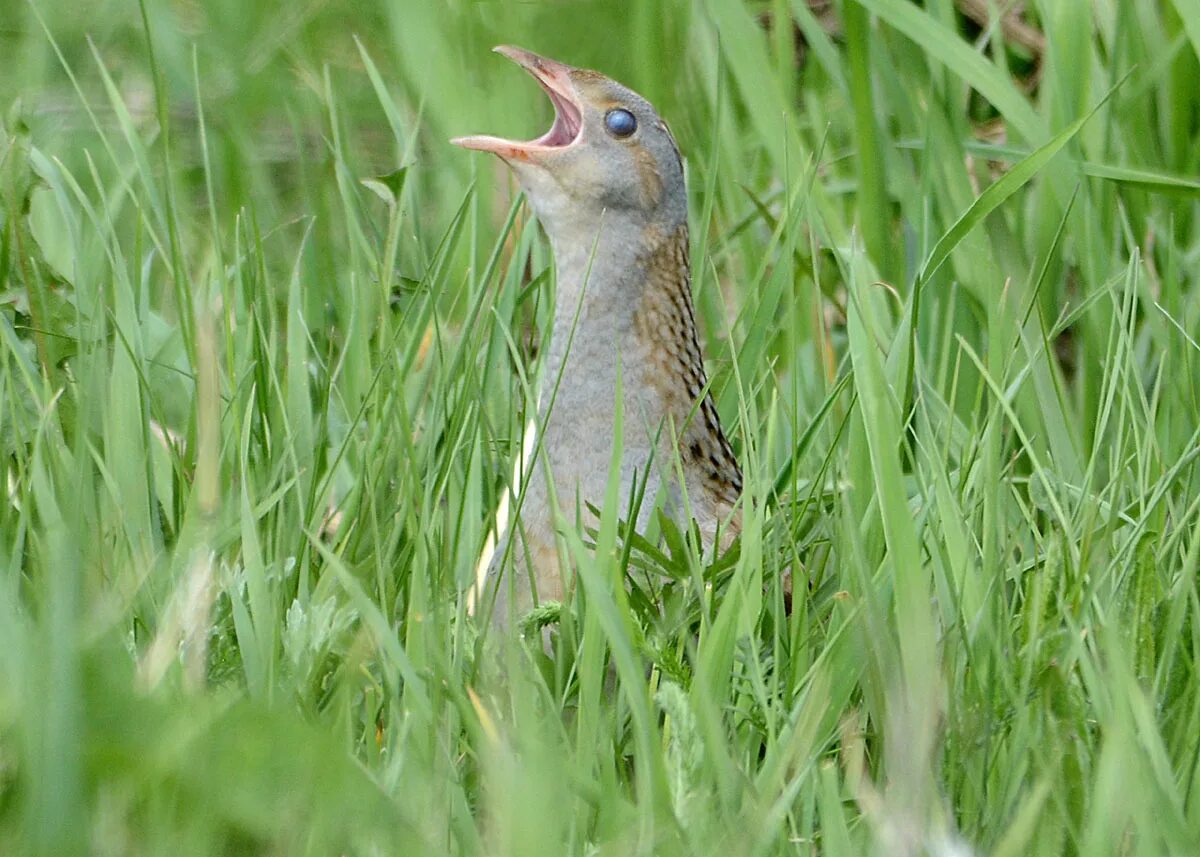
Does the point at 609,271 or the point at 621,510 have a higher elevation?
the point at 609,271

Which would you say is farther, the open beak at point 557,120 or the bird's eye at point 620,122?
the bird's eye at point 620,122

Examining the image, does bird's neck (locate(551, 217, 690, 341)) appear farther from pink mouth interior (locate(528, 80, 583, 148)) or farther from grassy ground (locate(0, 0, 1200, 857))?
pink mouth interior (locate(528, 80, 583, 148))

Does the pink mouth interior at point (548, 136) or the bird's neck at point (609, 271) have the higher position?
the pink mouth interior at point (548, 136)

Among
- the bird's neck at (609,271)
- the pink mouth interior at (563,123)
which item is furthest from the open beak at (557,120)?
the bird's neck at (609,271)

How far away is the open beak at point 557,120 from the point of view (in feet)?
9.55

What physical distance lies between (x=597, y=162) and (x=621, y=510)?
0.67 metres

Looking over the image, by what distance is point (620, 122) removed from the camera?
3.05 m

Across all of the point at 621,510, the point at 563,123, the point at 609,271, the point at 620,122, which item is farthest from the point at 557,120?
the point at 621,510

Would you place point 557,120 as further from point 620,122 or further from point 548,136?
point 620,122

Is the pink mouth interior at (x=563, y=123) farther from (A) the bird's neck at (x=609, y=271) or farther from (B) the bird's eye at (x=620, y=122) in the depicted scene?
(A) the bird's neck at (x=609, y=271)

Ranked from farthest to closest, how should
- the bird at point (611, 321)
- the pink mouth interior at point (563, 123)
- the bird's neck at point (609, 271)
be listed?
1. the pink mouth interior at point (563, 123)
2. the bird's neck at point (609, 271)
3. the bird at point (611, 321)

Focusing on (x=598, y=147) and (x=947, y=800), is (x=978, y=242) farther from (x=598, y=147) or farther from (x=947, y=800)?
(x=947, y=800)

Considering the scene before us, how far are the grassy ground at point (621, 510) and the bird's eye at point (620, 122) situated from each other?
0.28 meters

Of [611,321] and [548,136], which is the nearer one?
[611,321]
